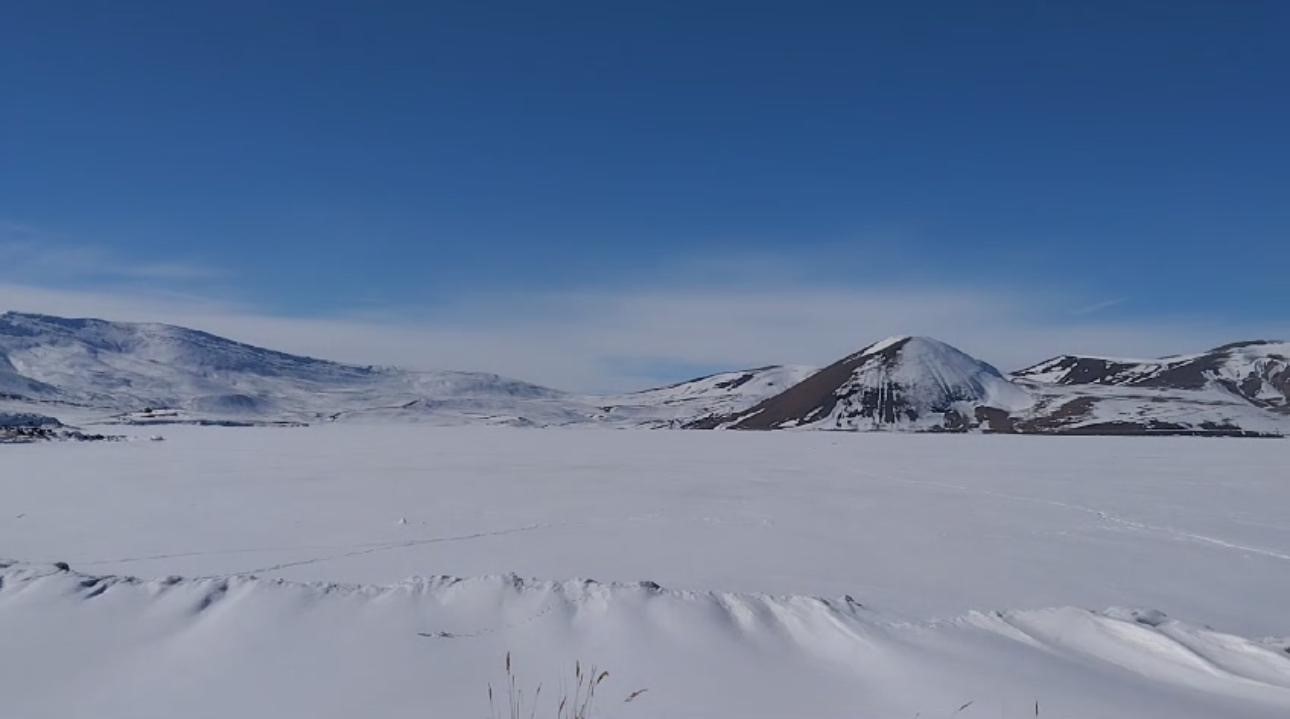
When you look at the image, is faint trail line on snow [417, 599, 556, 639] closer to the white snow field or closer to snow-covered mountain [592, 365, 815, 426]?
the white snow field

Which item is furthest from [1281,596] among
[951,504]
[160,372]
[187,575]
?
[160,372]

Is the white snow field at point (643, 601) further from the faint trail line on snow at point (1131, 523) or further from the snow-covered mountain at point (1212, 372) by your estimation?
A: the snow-covered mountain at point (1212, 372)

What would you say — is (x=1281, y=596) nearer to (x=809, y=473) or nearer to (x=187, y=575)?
(x=187, y=575)

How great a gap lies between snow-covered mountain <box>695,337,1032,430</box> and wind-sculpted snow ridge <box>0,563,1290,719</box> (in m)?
96.8

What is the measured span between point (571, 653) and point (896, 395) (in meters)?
110

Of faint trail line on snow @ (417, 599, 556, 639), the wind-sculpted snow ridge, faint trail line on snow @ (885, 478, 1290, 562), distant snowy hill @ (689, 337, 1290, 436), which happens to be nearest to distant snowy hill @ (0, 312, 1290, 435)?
distant snowy hill @ (689, 337, 1290, 436)

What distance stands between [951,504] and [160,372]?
666 ft

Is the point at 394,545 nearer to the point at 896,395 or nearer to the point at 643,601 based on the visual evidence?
the point at 643,601

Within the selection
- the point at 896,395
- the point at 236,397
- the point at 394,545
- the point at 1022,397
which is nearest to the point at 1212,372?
the point at 1022,397

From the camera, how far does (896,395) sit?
10988cm

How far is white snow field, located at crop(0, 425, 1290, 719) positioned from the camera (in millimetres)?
4895

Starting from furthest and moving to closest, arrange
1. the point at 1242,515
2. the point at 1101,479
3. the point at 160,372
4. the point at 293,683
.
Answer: the point at 160,372, the point at 1101,479, the point at 1242,515, the point at 293,683

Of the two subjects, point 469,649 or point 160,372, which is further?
point 160,372

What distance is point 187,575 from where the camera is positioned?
27.0 feet
